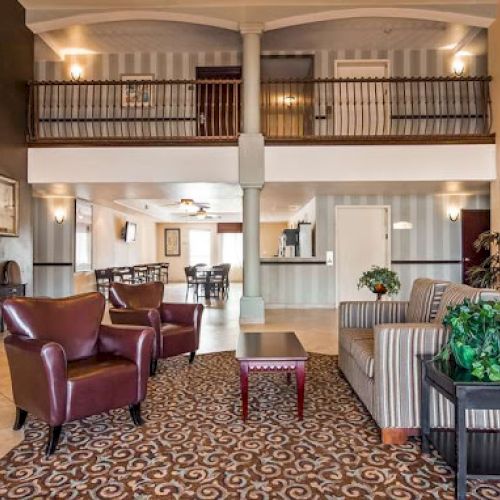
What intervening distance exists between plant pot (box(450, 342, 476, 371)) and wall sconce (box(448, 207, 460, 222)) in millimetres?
7023

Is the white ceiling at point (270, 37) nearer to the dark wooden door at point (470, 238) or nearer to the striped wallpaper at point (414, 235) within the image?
the striped wallpaper at point (414, 235)

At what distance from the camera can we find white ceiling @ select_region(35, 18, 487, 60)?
7.12m

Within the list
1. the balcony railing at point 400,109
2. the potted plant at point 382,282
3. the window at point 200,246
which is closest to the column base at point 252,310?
the potted plant at point 382,282

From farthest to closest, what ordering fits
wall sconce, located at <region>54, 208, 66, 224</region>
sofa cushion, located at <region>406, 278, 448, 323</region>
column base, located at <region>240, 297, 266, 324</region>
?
wall sconce, located at <region>54, 208, 66, 224</region>, column base, located at <region>240, 297, 266, 324</region>, sofa cushion, located at <region>406, 278, 448, 323</region>

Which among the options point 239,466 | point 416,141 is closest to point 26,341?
point 239,466

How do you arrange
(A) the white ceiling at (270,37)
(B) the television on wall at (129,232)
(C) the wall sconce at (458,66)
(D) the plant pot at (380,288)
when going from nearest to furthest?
(D) the plant pot at (380,288) < (A) the white ceiling at (270,37) < (C) the wall sconce at (458,66) < (B) the television on wall at (129,232)

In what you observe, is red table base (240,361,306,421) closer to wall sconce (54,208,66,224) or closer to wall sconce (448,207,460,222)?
wall sconce (448,207,460,222)

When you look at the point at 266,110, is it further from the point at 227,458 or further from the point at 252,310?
the point at 227,458

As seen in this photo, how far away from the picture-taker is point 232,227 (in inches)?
671

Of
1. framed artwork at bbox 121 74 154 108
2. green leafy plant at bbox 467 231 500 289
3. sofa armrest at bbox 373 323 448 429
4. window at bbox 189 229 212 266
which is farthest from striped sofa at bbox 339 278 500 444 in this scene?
window at bbox 189 229 212 266

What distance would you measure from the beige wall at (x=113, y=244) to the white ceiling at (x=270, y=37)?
3.85m

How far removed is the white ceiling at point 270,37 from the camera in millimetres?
7125

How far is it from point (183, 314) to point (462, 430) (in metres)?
3.14

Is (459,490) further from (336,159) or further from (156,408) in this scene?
(336,159)
